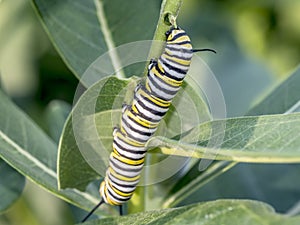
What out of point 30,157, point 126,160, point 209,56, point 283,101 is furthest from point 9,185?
point 209,56

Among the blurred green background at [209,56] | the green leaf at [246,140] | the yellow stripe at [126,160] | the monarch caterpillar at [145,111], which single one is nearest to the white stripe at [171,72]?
the monarch caterpillar at [145,111]

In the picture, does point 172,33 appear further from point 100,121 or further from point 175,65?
point 100,121

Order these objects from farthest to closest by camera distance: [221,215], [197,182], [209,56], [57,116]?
[209,56] → [57,116] → [197,182] → [221,215]

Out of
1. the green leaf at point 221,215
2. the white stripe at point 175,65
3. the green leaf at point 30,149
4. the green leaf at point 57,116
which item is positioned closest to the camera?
the green leaf at point 221,215

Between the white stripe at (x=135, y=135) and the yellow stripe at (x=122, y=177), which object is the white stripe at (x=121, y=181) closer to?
the yellow stripe at (x=122, y=177)

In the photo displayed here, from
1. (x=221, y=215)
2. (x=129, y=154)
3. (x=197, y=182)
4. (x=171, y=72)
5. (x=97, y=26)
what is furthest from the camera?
(x=97, y=26)

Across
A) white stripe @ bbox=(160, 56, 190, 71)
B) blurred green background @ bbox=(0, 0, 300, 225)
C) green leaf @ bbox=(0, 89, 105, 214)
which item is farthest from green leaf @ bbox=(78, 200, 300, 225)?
blurred green background @ bbox=(0, 0, 300, 225)

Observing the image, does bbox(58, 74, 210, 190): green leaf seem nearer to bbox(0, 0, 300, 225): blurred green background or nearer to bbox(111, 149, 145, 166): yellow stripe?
bbox(111, 149, 145, 166): yellow stripe
